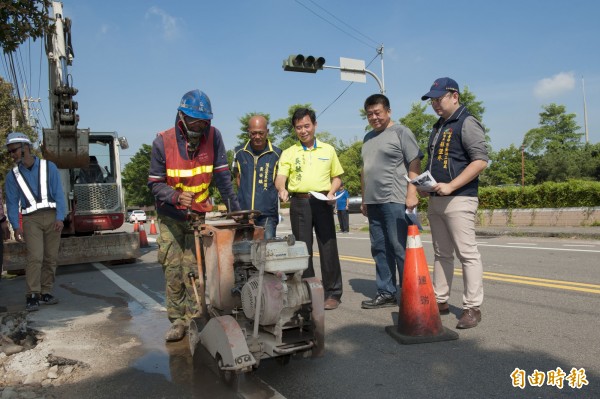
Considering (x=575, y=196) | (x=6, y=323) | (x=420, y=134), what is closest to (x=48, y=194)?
(x=6, y=323)

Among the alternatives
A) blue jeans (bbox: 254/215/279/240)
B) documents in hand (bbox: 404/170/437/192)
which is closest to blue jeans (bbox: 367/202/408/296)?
documents in hand (bbox: 404/170/437/192)

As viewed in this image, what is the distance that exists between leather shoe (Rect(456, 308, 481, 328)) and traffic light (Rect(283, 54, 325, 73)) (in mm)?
12233

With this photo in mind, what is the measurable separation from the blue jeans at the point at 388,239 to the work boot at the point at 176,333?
214 centimetres

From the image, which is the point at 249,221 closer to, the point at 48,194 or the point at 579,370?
the point at 579,370

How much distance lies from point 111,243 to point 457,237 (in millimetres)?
7677

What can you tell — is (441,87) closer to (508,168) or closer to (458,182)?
(458,182)

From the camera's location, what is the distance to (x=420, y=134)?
179ft

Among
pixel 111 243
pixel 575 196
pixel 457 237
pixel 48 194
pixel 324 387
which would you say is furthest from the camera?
pixel 575 196

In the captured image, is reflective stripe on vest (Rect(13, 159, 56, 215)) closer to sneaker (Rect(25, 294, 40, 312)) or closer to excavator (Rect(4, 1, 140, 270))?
sneaker (Rect(25, 294, 40, 312))

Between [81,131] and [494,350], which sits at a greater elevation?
[81,131]

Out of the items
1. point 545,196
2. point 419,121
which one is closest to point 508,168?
point 419,121

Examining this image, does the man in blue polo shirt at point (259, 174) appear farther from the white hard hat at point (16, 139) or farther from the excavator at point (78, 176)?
the excavator at point (78, 176)

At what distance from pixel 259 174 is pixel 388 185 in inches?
56.8

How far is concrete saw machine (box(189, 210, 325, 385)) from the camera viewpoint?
2.92m
